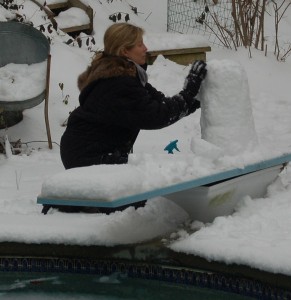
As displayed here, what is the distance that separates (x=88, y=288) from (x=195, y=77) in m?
1.12

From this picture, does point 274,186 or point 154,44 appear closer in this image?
point 274,186

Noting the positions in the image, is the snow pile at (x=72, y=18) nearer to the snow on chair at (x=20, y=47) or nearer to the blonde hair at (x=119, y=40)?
the snow on chair at (x=20, y=47)

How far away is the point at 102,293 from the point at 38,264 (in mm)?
332

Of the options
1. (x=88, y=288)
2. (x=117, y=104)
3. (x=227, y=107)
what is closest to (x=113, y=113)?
(x=117, y=104)

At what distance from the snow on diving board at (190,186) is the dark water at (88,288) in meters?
0.41

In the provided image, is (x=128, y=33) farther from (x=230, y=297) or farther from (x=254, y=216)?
(x=230, y=297)

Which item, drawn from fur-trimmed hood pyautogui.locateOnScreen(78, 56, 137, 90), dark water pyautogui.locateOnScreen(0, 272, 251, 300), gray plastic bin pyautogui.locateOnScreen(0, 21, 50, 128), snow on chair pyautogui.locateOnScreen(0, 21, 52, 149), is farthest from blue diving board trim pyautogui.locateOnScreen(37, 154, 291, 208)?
gray plastic bin pyautogui.locateOnScreen(0, 21, 50, 128)

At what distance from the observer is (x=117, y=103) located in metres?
4.01

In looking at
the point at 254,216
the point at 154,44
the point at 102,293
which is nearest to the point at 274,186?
the point at 254,216

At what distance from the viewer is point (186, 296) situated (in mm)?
3588

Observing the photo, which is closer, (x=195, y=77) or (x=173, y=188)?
(x=173, y=188)

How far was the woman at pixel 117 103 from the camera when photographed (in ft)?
13.2

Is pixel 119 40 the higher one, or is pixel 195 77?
pixel 119 40

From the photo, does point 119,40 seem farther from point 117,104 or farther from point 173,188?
point 173,188
